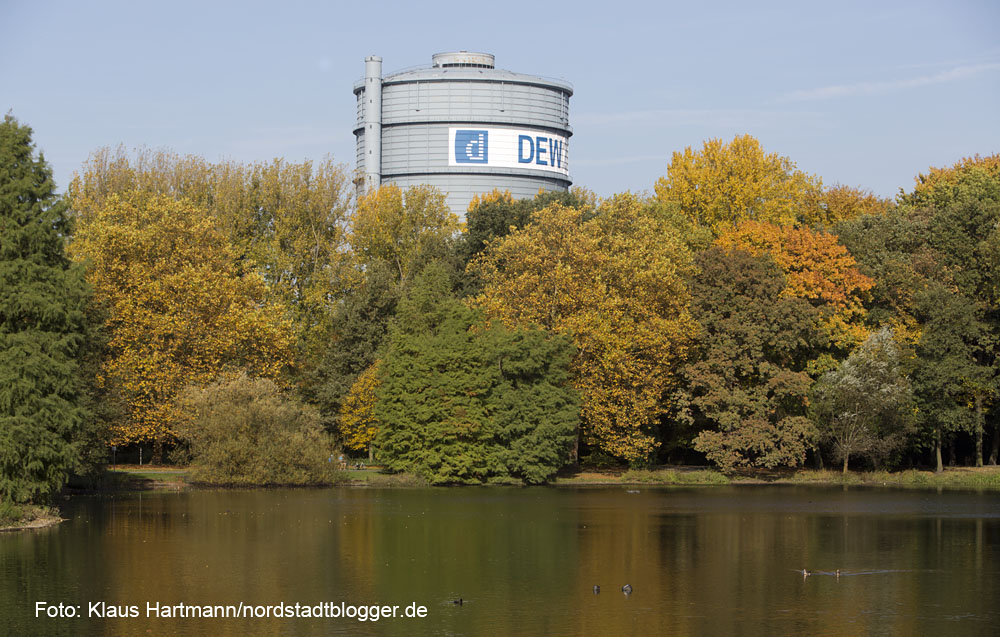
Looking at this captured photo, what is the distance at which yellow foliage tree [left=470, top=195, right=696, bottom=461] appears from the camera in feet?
205

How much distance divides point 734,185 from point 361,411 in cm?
3238

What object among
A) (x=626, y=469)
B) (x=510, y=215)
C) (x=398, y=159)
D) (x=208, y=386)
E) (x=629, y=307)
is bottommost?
(x=626, y=469)

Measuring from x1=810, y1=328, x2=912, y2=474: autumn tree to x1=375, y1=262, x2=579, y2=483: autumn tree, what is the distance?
44.6 feet

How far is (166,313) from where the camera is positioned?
62.2 meters

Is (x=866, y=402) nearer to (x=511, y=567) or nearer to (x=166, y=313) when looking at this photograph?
(x=511, y=567)

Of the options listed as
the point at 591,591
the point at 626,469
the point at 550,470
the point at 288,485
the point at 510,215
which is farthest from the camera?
the point at 510,215

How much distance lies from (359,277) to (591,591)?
50328mm

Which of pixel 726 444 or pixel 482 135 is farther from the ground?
pixel 482 135

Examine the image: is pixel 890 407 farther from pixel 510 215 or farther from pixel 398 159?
pixel 398 159

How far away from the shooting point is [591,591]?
27.7 meters

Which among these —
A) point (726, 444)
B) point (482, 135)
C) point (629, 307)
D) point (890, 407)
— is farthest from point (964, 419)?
point (482, 135)

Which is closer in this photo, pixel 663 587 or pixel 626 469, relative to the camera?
pixel 663 587

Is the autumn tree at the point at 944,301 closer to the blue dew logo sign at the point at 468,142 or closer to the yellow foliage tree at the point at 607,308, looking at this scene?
the yellow foliage tree at the point at 607,308

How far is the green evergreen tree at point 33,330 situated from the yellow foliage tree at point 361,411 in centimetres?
2506
